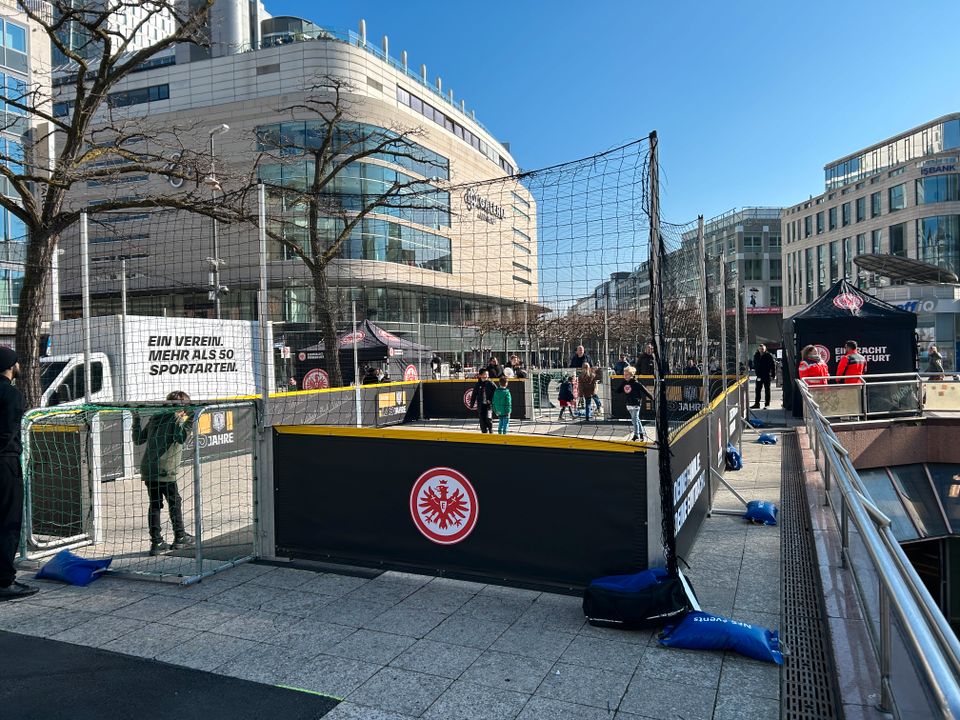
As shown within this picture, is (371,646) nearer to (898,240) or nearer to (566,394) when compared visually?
(566,394)

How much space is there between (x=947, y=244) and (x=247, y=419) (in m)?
61.2

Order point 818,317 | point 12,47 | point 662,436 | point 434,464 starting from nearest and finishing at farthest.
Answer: point 662,436, point 434,464, point 818,317, point 12,47

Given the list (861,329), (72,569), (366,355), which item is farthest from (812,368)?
(72,569)

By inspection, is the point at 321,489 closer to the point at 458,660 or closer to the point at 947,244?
the point at 458,660

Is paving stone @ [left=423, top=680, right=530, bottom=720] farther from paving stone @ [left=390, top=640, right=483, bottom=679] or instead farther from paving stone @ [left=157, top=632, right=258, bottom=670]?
paving stone @ [left=157, top=632, right=258, bottom=670]

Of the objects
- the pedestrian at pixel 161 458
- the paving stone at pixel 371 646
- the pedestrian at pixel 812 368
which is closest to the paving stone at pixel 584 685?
the paving stone at pixel 371 646

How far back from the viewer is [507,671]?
389 cm

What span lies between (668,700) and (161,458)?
506 cm

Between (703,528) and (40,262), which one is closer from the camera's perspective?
(703,528)

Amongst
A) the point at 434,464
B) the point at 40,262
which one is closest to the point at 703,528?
the point at 434,464

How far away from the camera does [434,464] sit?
215 inches

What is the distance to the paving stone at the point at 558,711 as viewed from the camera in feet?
11.0

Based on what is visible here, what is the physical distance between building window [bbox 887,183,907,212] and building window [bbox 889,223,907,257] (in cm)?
165

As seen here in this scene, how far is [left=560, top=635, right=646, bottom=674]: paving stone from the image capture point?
394 cm
